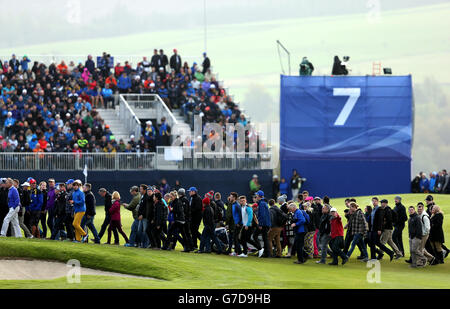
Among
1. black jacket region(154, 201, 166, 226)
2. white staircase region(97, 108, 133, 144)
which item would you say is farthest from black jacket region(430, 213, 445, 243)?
white staircase region(97, 108, 133, 144)

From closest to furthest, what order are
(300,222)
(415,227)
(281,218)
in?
(415,227)
(300,222)
(281,218)

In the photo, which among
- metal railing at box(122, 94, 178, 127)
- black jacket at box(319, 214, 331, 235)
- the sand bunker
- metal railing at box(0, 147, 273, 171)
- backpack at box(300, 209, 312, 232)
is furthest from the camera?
metal railing at box(122, 94, 178, 127)

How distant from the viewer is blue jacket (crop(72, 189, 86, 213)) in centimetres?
2686

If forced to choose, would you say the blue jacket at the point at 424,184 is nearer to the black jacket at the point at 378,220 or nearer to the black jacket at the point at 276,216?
the black jacket at the point at 378,220

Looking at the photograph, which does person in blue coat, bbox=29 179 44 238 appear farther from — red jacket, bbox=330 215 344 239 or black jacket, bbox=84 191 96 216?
red jacket, bbox=330 215 344 239

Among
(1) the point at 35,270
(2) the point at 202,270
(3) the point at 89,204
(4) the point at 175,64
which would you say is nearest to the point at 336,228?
(2) the point at 202,270

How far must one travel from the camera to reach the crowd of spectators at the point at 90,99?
4516 centimetres

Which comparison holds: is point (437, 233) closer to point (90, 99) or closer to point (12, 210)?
point (12, 210)

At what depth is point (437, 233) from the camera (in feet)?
85.5

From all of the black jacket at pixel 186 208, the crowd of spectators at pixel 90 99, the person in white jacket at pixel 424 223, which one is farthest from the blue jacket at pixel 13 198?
the crowd of spectators at pixel 90 99

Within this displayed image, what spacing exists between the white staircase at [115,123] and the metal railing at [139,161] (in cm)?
322

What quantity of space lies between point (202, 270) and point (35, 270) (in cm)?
427
